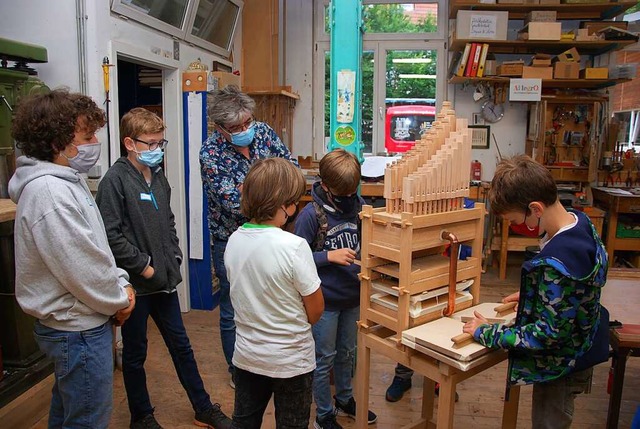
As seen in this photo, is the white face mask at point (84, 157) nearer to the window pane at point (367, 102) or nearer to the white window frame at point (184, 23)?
the white window frame at point (184, 23)

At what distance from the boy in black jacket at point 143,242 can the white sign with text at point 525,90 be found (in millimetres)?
3796

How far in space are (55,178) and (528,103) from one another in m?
4.90

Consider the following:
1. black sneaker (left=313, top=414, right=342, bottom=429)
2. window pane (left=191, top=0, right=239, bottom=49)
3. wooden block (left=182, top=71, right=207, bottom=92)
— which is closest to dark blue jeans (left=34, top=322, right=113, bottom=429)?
black sneaker (left=313, top=414, right=342, bottom=429)

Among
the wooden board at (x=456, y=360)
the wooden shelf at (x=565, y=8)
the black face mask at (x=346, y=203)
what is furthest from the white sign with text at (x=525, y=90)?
the wooden board at (x=456, y=360)

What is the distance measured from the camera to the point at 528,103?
535cm

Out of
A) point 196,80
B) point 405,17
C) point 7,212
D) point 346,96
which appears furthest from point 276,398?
point 405,17

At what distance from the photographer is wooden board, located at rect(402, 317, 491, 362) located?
1.56 metres

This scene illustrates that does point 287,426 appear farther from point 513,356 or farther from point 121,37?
point 121,37

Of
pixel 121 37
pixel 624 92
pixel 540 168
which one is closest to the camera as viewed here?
pixel 540 168

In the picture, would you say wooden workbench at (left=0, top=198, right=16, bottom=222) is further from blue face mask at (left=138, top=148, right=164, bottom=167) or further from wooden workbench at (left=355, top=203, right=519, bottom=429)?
wooden workbench at (left=355, top=203, right=519, bottom=429)

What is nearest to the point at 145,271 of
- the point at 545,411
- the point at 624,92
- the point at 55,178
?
the point at 55,178

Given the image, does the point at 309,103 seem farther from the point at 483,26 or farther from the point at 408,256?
the point at 408,256

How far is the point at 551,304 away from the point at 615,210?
12.3ft

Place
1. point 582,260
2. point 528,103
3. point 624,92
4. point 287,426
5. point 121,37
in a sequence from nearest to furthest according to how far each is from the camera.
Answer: point 582,260
point 287,426
point 121,37
point 528,103
point 624,92
